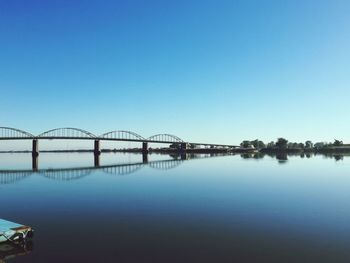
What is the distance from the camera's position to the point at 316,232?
864 inches

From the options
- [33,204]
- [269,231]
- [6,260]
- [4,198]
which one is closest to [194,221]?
[269,231]

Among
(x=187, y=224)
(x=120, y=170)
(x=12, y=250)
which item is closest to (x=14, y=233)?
(x=12, y=250)

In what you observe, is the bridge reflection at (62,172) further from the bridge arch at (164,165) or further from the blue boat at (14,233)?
the blue boat at (14,233)

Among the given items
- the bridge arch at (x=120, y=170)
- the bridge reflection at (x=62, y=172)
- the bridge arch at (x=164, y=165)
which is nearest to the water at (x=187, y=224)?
the bridge reflection at (x=62, y=172)

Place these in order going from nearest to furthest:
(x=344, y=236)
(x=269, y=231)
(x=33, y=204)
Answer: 1. (x=344, y=236)
2. (x=269, y=231)
3. (x=33, y=204)

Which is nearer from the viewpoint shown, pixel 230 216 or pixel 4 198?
pixel 230 216

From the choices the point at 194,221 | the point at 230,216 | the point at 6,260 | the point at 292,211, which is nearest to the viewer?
the point at 6,260

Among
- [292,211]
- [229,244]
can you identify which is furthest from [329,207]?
[229,244]

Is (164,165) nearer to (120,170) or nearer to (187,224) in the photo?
(120,170)

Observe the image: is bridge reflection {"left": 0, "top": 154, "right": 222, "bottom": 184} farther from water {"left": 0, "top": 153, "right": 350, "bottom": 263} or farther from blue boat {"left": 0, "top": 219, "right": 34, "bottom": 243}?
blue boat {"left": 0, "top": 219, "right": 34, "bottom": 243}

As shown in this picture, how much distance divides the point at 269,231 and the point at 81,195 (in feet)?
86.0

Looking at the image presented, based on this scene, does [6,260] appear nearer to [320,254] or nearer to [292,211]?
[320,254]

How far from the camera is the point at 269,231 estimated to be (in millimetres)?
22266

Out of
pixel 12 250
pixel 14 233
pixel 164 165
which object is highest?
pixel 164 165
